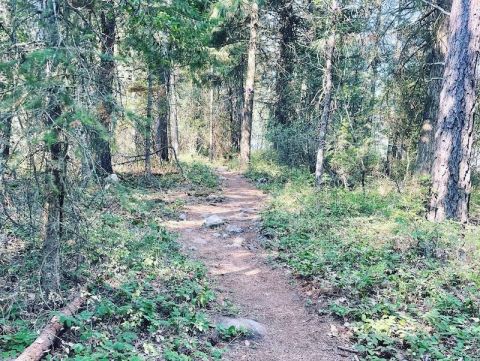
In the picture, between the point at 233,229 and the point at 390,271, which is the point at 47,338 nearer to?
the point at 390,271

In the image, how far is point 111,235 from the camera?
20.5 feet

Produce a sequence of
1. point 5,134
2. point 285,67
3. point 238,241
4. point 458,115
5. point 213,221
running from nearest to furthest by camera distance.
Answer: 1. point 5,134
2. point 458,115
3. point 238,241
4. point 213,221
5. point 285,67

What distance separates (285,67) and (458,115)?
13.0 metres

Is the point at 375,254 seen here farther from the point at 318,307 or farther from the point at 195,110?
the point at 195,110

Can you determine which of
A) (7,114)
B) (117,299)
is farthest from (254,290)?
(7,114)

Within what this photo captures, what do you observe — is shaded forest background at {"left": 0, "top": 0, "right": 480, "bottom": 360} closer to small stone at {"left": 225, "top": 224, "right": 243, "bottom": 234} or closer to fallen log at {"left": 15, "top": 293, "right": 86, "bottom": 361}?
fallen log at {"left": 15, "top": 293, "right": 86, "bottom": 361}

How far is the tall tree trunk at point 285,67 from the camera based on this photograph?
18188 mm

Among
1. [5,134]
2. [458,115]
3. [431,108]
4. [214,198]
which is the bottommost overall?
[214,198]

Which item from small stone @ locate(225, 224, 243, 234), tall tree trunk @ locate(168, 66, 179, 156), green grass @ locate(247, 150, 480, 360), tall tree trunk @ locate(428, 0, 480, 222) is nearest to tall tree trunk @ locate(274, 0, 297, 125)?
tall tree trunk @ locate(168, 66, 179, 156)

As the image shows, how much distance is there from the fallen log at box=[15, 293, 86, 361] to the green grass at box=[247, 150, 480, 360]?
3156mm

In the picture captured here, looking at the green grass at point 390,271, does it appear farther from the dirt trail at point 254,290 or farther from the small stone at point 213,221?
the small stone at point 213,221

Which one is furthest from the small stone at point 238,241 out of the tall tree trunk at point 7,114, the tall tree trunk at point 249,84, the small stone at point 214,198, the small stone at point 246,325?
the tall tree trunk at point 249,84

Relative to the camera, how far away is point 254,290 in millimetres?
5988

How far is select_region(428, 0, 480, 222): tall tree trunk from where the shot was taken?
6.64 m
